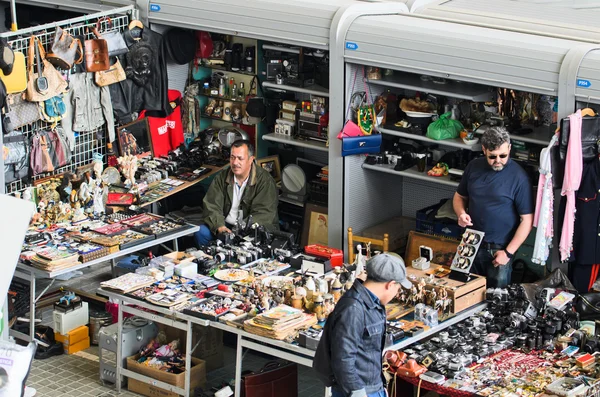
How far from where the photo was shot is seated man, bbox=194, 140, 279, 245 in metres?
10.2

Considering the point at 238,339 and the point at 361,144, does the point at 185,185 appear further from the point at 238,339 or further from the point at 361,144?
the point at 238,339

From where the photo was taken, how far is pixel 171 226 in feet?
32.9

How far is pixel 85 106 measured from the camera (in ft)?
34.6

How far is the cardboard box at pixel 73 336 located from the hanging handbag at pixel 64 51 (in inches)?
95.5

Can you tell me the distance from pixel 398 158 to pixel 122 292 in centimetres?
290

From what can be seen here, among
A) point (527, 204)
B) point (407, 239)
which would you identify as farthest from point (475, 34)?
point (407, 239)

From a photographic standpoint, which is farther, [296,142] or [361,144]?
[296,142]

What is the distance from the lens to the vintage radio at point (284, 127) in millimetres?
11008

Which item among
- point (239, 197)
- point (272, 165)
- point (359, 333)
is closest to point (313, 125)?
point (272, 165)

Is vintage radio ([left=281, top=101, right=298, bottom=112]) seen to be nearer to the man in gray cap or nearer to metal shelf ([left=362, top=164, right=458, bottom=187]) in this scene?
metal shelf ([left=362, top=164, right=458, bottom=187])

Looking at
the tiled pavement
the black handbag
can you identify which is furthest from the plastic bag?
the tiled pavement

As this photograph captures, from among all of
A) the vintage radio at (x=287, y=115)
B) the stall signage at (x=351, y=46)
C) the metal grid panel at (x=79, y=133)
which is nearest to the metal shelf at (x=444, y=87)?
the stall signage at (x=351, y=46)

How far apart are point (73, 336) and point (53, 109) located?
2.14 metres

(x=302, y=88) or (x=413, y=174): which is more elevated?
(x=302, y=88)
